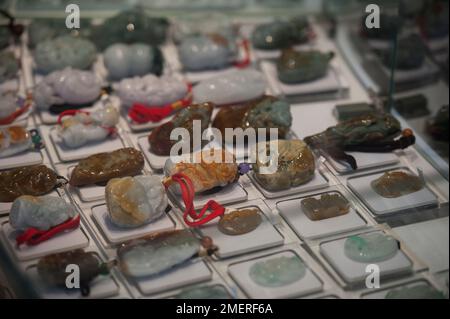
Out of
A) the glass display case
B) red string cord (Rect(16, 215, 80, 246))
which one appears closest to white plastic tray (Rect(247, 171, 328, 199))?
the glass display case

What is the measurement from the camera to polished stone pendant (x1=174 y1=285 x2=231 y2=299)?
1.54 meters

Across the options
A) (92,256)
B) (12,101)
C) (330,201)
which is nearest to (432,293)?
(330,201)

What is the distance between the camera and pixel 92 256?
161cm

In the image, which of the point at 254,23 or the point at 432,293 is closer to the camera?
the point at 432,293

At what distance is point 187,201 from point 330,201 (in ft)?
1.10

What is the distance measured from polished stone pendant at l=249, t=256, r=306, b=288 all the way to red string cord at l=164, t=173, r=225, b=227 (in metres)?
0.17

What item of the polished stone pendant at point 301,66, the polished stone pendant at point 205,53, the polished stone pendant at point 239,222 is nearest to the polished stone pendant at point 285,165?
the polished stone pendant at point 239,222

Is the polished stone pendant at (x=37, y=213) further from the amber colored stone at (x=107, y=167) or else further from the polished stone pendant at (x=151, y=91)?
the polished stone pendant at (x=151, y=91)

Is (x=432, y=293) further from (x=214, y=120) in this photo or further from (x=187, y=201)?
(x=214, y=120)

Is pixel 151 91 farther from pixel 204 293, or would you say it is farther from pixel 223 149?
pixel 204 293

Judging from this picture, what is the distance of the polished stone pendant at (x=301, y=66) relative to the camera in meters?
2.29

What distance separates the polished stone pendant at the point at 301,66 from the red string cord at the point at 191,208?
656 mm

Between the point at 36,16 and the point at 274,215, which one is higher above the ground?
the point at 36,16

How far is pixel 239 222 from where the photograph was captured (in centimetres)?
172
